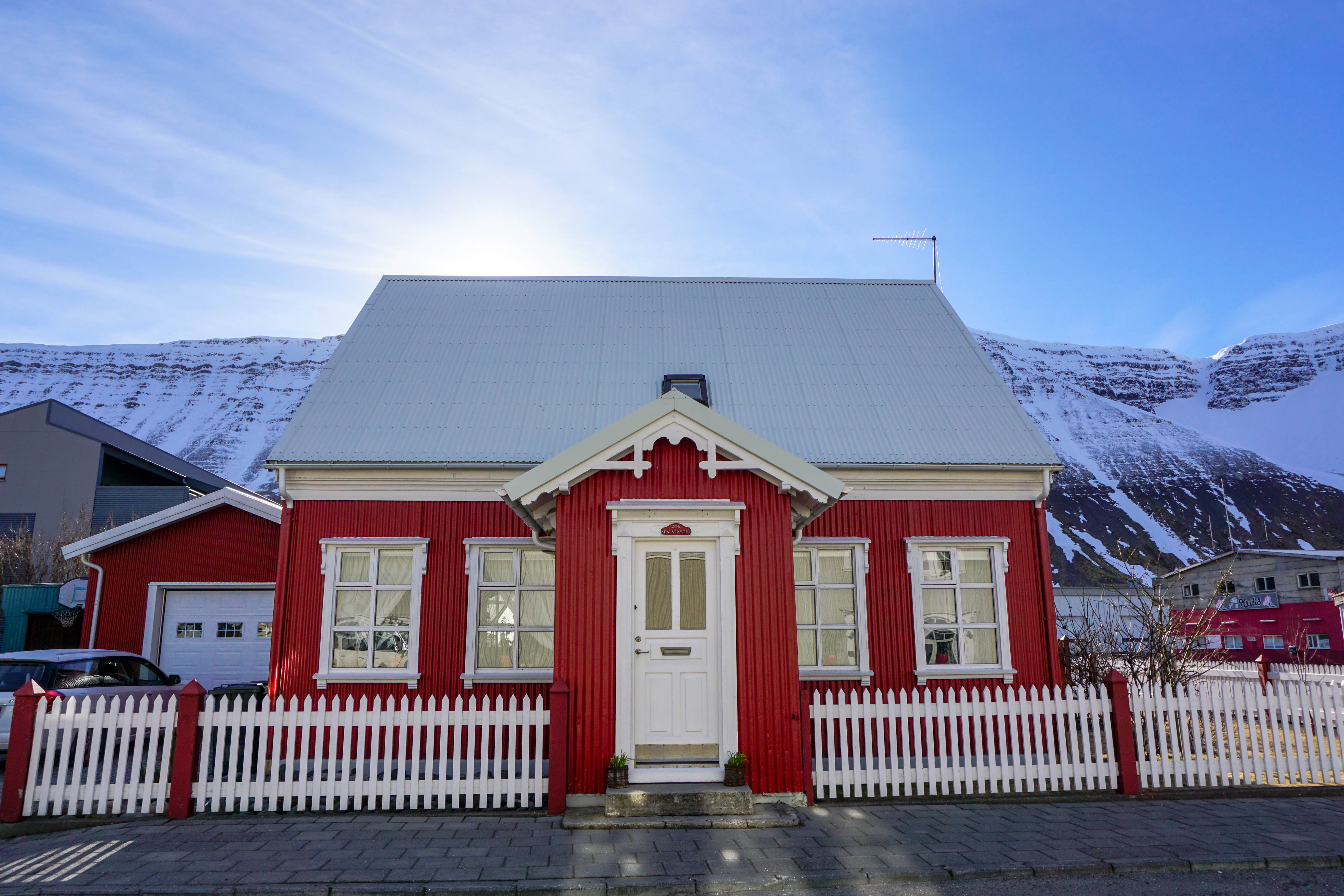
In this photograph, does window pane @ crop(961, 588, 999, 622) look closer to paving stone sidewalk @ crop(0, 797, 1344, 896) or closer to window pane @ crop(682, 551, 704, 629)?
paving stone sidewalk @ crop(0, 797, 1344, 896)

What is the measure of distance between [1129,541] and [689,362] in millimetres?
91336

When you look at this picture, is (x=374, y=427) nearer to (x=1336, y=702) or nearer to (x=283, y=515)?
(x=283, y=515)

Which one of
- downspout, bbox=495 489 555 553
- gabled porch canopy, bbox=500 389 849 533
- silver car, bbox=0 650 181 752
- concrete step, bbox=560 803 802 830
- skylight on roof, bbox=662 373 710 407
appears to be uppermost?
skylight on roof, bbox=662 373 710 407

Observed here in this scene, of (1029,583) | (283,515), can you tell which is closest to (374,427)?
(283,515)

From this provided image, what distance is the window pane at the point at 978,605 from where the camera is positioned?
11633 millimetres

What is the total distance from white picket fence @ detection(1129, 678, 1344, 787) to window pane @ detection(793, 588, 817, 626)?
395 centimetres

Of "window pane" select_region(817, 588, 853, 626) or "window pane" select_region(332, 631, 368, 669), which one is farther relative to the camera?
"window pane" select_region(817, 588, 853, 626)

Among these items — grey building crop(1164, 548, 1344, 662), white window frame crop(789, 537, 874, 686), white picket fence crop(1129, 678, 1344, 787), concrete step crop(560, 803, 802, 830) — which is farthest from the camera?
grey building crop(1164, 548, 1344, 662)

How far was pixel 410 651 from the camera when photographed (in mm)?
11164

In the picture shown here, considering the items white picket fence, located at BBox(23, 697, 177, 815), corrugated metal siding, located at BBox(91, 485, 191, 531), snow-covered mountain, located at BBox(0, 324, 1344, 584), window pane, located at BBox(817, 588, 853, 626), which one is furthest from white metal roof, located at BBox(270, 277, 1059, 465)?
snow-covered mountain, located at BBox(0, 324, 1344, 584)

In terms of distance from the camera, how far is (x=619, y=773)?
8469 millimetres

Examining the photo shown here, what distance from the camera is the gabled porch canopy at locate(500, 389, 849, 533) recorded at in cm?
905

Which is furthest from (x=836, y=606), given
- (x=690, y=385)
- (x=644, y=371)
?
(x=644, y=371)

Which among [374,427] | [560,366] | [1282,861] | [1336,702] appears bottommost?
[1282,861]
